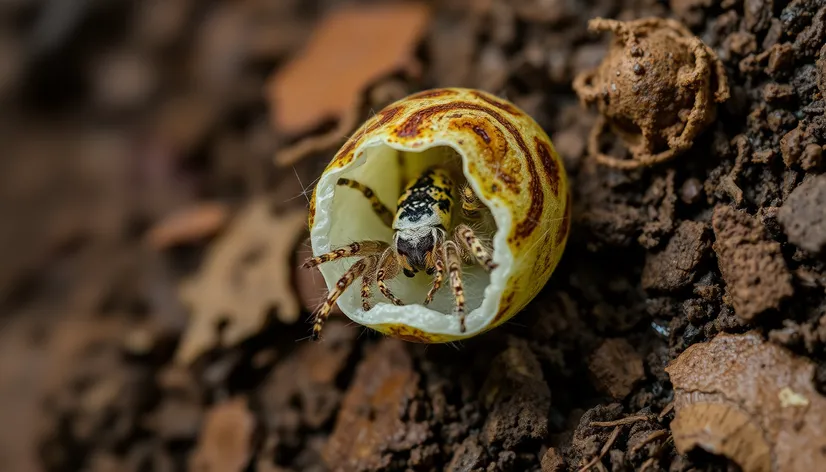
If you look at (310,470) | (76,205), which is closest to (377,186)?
(310,470)

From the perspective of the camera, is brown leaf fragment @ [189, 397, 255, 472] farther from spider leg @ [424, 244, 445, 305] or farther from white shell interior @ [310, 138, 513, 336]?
spider leg @ [424, 244, 445, 305]

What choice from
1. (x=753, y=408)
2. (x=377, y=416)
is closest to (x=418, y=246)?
(x=377, y=416)

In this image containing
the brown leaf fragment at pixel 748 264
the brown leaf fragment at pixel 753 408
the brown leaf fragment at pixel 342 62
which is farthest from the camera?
the brown leaf fragment at pixel 342 62

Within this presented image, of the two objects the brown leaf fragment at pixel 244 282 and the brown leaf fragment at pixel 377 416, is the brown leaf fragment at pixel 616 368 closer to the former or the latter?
the brown leaf fragment at pixel 377 416

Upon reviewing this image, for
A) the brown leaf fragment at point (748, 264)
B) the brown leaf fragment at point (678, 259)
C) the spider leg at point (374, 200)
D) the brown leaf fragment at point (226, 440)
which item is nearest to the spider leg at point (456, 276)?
the spider leg at point (374, 200)

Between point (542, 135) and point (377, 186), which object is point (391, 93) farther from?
point (542, 135)

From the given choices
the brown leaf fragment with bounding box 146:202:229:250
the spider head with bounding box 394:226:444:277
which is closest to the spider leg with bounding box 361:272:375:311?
the spider head with bounding box 394:226:444:277
